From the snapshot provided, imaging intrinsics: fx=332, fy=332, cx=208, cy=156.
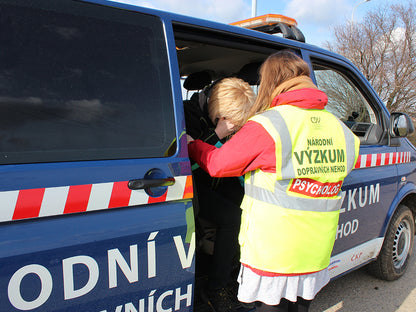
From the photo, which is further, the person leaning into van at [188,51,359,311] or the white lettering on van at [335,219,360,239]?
the white lettering on van at [335,219,360,239]

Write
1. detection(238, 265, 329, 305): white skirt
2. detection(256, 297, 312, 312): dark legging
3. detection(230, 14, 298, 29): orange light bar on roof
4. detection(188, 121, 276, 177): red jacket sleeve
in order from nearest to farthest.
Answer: detection(188, 121, 276, 177): red jacket sleeve < detection(238, 265, 329, 305): white skirt < detection(256, 297, 312, 312): dark legging < detection(230, 14, 298, 29): orange light bar on roof

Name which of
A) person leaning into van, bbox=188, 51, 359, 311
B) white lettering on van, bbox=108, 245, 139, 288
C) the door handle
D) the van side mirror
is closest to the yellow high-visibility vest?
person leaning into van, bbox=188, 51, 359, 311

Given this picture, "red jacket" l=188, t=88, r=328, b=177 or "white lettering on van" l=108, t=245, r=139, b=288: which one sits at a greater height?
"red jacket" l=188, t=88, r=328, b=177

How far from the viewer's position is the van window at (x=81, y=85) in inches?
46.0

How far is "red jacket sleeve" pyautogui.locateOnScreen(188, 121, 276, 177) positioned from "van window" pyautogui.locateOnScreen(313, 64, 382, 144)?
4.50ft

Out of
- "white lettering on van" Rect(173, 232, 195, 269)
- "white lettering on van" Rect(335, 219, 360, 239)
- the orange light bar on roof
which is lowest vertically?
"white lettering on van" Rect(335, 219, 360, 239)

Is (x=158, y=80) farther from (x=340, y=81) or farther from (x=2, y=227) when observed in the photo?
(x=340, y=81)

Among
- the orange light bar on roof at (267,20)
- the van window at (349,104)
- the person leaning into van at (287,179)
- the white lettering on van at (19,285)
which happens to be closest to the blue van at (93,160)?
the white lettering on van at (19,285)

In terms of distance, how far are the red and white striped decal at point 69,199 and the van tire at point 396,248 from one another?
7.84 feet

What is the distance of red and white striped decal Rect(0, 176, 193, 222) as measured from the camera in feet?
3.59

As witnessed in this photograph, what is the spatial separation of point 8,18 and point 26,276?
2.94 ft

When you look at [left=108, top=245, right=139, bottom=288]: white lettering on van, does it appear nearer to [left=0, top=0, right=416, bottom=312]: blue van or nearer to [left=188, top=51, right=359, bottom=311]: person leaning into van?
[left=0, top=0, right=416, bottom=312]: blue van

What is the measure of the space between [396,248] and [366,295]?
20.7 inches

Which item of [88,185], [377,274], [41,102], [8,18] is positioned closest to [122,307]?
[88,185]
